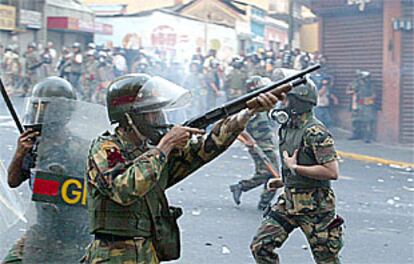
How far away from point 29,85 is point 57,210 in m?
19.1

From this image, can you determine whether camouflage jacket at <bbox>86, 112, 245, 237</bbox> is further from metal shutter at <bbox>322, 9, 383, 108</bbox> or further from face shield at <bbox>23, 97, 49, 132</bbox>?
metal shutter at <bbox>322, 9, 383, 108</bbox>

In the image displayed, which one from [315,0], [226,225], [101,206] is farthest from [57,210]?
[315,0]

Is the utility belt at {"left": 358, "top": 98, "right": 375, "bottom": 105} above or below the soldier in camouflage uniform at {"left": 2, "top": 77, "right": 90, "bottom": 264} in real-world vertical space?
above

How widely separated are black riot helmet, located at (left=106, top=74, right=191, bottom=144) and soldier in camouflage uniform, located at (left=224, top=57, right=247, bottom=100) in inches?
538

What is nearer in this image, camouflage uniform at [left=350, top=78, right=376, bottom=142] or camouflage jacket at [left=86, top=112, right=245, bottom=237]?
camouflage jacket at [left=86, top=112, right=245, bottom=237]

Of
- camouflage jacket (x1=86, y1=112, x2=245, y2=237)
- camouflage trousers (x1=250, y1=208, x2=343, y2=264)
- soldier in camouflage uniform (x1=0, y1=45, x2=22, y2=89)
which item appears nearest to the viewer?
camouflage jacket (x1=86, y1=112, x2=245, y2=237)

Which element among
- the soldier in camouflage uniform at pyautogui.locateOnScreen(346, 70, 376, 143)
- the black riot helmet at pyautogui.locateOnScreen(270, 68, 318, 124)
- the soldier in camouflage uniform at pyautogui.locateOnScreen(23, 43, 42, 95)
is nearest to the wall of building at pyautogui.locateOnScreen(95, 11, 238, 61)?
the soldier in camouflage uniform at pyautogui.locateOnScreen(23, 43, 42, 95)

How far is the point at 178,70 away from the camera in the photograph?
23.8 meters

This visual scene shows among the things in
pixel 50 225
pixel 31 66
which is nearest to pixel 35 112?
pixel 50 225

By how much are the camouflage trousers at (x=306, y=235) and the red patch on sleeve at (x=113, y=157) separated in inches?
70.7

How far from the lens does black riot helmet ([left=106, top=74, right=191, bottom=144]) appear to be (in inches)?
120

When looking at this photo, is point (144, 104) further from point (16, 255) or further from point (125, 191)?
point (16, 255)

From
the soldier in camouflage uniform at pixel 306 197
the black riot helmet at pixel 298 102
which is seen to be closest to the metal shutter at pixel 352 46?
the black riot helmet at pixel 298 102

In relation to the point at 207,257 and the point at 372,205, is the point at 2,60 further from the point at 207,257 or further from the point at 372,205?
the point at 207,257
